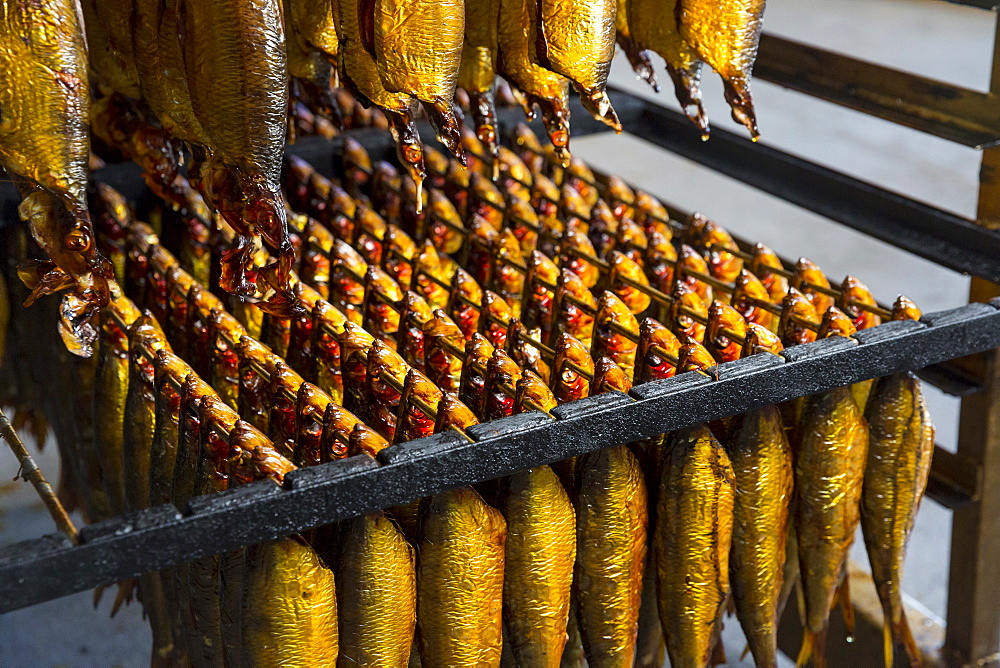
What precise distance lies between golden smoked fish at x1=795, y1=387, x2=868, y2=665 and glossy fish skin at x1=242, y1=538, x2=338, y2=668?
2.41 ft

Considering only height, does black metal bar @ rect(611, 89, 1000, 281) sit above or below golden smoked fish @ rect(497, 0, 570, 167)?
below

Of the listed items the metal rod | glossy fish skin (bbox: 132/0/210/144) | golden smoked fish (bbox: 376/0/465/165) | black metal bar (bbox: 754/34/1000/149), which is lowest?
the metal rod

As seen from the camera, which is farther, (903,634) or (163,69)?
(903,634)

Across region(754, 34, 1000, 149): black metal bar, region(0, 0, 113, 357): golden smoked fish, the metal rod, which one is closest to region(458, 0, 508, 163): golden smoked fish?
region(0, 0, 113, 357): golden smoked fish

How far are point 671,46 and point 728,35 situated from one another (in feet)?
0.36

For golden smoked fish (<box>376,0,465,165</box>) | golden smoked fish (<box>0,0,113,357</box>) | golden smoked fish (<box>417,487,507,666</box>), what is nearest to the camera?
golden smoked fish (<box>0,0,113,357</box>)

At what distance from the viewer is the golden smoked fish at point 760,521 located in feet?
5.48

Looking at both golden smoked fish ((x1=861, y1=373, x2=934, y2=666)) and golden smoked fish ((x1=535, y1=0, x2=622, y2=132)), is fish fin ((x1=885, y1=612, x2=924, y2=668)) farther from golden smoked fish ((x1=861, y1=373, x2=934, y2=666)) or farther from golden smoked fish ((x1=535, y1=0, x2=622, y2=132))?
golden smoked fish ((x1=535, y1=0, x2=622, y2=132))

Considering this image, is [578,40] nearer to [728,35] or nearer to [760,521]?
[728,35]

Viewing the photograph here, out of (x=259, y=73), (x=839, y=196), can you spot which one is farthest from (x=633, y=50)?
(x=839, y=196)

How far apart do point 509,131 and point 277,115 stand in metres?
1.62

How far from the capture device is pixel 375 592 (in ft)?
4.79

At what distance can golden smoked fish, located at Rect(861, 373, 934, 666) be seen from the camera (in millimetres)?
1755

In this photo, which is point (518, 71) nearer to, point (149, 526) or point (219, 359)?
point (219, 359)
